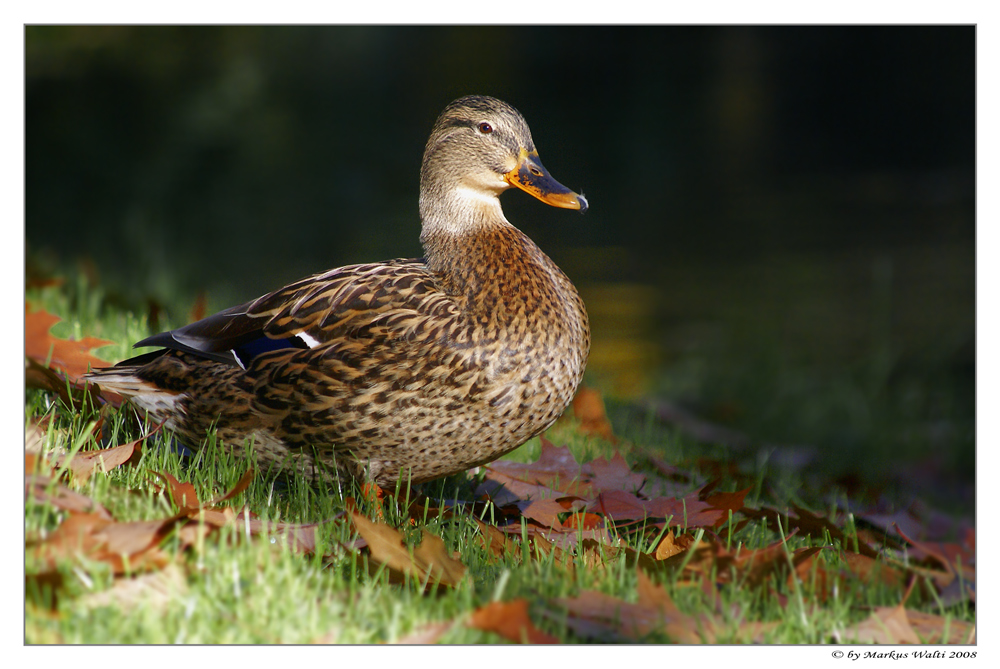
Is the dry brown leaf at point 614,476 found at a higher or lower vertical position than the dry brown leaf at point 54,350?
lower

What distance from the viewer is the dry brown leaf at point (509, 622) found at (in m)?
1.95

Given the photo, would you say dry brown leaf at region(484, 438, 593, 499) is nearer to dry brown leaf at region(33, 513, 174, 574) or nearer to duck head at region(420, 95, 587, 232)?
duck head at region(420, 95, 587, 232)

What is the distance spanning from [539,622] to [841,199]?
8696mm

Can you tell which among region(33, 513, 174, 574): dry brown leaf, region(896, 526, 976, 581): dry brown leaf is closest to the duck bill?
region(896, 526, 976, 581): dry brown leaf

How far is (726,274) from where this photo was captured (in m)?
8.89

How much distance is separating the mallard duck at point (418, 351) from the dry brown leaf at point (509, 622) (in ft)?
2.90

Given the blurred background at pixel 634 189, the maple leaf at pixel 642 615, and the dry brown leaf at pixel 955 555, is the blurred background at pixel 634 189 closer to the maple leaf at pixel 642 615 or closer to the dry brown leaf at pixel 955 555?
the dry brown leaf at pixel 955 555

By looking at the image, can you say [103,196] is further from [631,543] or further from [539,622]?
[539,622]

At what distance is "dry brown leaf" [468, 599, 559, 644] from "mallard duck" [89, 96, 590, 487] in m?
0.88

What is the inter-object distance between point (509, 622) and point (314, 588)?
1.58 ft

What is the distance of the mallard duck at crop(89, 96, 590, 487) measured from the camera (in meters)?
2.78

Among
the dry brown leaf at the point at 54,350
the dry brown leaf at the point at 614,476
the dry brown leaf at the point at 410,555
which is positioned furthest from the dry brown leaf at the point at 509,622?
the dry brown leaf at the point at 54,350

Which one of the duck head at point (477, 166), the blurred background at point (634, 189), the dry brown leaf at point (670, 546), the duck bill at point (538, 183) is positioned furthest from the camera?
the blurred background at point (634, 189)

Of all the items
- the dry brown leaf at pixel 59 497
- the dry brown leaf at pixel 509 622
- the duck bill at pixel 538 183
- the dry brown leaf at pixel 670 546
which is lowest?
the dry brown leaf at pixel 670 546
